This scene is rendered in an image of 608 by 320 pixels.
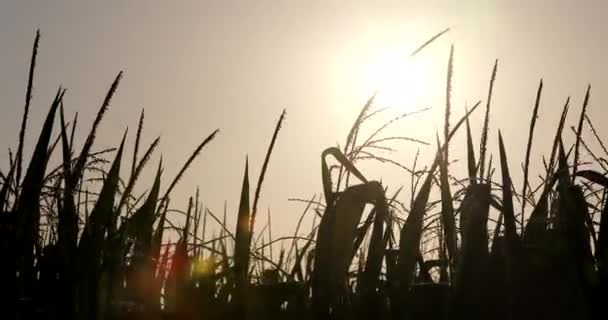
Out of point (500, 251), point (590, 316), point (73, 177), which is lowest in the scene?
point (590, 316)

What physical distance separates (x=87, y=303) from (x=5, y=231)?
1.47ft

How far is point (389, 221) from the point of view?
3.42m

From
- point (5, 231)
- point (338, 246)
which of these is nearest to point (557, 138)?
point (338, 246)

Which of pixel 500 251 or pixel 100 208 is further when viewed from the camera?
pixel 500 251

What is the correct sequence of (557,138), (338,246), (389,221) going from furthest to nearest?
(557,138)
(389,221)
(338,246)

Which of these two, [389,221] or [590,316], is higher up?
[389,221]

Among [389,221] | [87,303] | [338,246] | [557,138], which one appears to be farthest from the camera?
[557,138]

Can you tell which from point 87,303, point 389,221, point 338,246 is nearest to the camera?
point 87,303

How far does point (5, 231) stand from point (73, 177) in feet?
1.02

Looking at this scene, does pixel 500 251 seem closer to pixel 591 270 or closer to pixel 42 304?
pixel 591 270

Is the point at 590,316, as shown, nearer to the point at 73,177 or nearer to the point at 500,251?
the point at 500,251

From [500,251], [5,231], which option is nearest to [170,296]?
[5,231]

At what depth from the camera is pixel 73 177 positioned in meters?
3.12

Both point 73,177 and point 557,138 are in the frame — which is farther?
point 557,138
